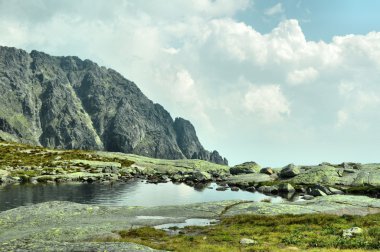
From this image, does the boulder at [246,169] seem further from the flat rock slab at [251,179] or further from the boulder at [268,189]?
the boulder at [268,189]

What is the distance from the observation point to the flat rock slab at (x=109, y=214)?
3647 cm

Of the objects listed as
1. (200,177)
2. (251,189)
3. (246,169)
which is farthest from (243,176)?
(251,189)

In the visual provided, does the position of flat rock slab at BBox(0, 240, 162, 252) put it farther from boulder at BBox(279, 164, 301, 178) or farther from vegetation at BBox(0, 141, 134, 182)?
boulder at BBox(279, 164, 301, 178)

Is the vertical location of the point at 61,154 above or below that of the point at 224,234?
above

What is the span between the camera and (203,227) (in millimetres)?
40375

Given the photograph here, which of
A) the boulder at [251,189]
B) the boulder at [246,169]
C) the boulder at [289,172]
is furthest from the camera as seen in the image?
the boulder at [246,169]

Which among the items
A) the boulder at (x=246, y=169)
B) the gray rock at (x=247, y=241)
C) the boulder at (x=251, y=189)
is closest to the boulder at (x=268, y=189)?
the boulder at (x=251, y=189)

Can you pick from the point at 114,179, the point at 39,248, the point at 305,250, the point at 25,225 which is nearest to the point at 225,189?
the point at 114,179

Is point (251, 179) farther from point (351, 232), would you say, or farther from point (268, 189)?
point (351, 232)

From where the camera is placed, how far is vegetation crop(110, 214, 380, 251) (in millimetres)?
29406

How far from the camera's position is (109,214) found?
1961 inches

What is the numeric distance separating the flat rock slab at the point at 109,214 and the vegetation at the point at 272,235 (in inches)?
176

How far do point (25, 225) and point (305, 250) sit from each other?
3021 centimetres

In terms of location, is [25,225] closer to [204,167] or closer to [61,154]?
[61,154]
